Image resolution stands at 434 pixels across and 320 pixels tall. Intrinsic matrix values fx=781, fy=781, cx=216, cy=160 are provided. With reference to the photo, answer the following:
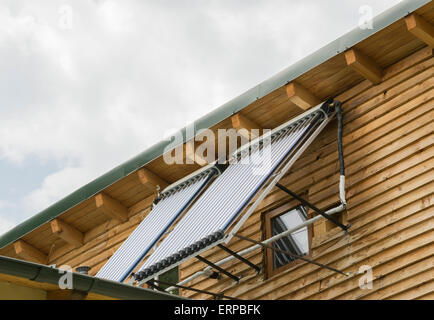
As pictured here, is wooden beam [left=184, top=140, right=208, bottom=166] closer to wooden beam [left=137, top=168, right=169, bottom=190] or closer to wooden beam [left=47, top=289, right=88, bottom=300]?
wooden beam [left=137, top=168, right=169, bottom=190]

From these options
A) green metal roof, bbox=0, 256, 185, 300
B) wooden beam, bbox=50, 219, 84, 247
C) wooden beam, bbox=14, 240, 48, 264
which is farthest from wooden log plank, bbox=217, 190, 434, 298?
A: wooden beam, bbox=14, 240, 48, 264

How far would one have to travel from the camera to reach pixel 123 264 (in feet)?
32.8

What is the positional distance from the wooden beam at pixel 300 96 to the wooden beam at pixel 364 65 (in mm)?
766

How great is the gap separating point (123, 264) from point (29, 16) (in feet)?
96.1

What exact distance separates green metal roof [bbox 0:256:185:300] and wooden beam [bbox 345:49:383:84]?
447 centimetres

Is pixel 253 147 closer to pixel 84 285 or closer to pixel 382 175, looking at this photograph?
pixel 382 175

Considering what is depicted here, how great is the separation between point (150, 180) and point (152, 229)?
149cm

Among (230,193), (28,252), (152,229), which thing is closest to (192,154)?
(152,229)

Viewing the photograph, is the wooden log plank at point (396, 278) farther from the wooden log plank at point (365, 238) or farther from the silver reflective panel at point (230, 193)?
the silver reflective panel at point (230, 193)

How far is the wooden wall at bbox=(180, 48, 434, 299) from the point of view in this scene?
844 cm

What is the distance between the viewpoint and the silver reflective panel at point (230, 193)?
344 inches

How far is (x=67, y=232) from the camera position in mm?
13086

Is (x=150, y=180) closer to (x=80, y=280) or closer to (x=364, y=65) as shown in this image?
(x=364, y=65)
